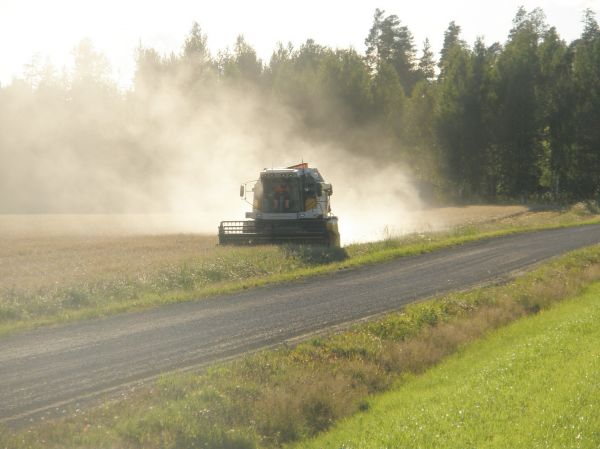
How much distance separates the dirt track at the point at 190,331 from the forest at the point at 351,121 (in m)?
47.9

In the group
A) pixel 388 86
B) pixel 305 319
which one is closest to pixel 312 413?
pixel 305 319

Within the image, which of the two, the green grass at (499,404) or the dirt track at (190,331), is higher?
the dirt track at (190,331)

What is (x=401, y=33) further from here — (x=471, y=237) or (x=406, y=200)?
(x=471, y=237)

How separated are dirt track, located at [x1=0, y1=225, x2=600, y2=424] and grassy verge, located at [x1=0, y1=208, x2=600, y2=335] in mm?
1064

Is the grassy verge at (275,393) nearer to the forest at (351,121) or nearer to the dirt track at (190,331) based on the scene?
the dirt track at (190,331)

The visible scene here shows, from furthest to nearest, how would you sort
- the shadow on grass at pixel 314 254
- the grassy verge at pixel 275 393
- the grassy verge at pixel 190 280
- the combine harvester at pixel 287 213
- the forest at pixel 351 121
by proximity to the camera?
the forest at pixel 351 121 < the combine harvester at pixel 287 213 < the shadow on grass at pixel 314 254 < the grassy verge at pixel 190 280 < the grassy verge at pixel 275 393

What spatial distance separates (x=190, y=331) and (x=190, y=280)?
7.89 m

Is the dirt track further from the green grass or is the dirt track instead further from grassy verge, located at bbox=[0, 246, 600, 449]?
the green grass

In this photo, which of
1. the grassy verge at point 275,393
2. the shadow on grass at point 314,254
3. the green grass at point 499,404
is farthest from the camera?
the shadow on grass at point 314,254

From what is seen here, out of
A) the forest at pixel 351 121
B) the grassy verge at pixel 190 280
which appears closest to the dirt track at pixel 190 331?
the grassy verge at pixel 190 280

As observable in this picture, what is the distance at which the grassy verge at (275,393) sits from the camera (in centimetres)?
975

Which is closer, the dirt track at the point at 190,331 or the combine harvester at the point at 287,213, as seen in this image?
the dirt track at the point at 190,331

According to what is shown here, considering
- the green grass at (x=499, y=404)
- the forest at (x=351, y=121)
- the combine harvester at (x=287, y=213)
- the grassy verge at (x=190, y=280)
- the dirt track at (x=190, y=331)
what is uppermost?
the forest at (x=351, y=121)

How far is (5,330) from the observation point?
1706 cm
